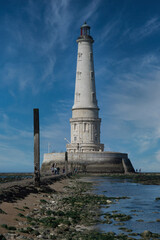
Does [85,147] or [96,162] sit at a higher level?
[85,147]

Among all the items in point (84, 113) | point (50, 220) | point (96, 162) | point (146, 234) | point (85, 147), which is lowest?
point (146, 234)

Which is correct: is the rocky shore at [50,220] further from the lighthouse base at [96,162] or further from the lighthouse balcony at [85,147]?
the lighthouse balcony at [85,147]

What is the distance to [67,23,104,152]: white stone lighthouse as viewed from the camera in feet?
223

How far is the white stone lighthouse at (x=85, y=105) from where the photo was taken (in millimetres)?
68062

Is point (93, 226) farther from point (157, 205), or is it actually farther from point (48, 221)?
point (157, 205)

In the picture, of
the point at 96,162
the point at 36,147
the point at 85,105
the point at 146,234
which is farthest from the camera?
the point at 85,105

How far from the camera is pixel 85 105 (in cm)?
6781

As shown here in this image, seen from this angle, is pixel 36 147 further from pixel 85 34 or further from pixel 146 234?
pixel 85 34

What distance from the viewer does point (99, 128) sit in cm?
7019

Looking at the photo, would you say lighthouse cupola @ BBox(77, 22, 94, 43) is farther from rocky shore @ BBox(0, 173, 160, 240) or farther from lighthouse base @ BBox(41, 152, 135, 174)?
rocky shore @ BBox(0, 173, 160, 240)

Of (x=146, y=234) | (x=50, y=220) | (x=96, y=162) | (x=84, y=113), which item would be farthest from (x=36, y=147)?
(x=84, y=113)

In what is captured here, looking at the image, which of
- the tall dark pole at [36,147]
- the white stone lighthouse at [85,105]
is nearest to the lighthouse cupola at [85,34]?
the white stone lighthouse at [85,105]

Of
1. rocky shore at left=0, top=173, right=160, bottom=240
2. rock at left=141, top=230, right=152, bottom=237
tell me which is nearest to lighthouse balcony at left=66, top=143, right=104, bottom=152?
rocky shore at left=0, top=173, right=160, bottom=240

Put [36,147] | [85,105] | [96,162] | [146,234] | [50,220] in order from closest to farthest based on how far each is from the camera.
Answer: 1. [146,234]
2. [50,220]
3. [36,147]
4. [96,162]
5. [85,105]
